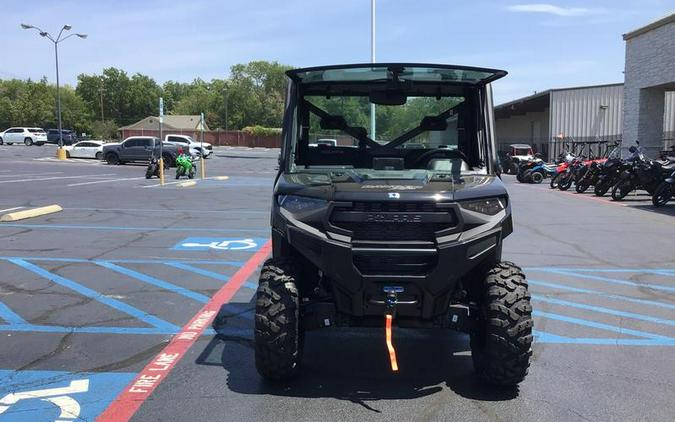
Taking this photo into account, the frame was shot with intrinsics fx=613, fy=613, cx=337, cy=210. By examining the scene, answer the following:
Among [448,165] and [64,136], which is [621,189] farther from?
[64,136]

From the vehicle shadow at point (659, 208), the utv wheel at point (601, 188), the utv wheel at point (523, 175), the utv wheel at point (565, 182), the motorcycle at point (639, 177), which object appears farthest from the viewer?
the utv wheel at point (523, 175)

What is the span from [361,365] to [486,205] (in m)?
1.66

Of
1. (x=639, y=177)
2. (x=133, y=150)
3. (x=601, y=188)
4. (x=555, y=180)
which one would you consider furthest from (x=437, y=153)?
(x=133, y=150)

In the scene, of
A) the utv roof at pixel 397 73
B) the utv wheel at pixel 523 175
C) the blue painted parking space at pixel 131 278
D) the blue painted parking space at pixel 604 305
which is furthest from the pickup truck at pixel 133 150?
the utv roof at pixel 397 73

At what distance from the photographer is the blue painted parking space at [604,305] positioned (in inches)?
219

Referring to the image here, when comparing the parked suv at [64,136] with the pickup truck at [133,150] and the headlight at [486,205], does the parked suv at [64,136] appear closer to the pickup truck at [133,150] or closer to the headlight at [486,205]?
the pickup truck at [133,150]

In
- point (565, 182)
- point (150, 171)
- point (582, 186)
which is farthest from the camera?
point (150, 171)

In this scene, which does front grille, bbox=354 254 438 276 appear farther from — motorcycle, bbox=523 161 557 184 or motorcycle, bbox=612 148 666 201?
motorcycle, bbox=523 161 557 184

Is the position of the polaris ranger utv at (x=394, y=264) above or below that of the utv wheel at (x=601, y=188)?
above

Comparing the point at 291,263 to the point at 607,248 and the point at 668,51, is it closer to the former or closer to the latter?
the point at 607,248

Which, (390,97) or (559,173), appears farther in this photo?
(559,173)

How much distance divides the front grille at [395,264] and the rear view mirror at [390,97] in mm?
1813

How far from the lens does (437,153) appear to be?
5.47 meters

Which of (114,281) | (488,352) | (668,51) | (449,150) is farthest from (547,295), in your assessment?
(668,51)
